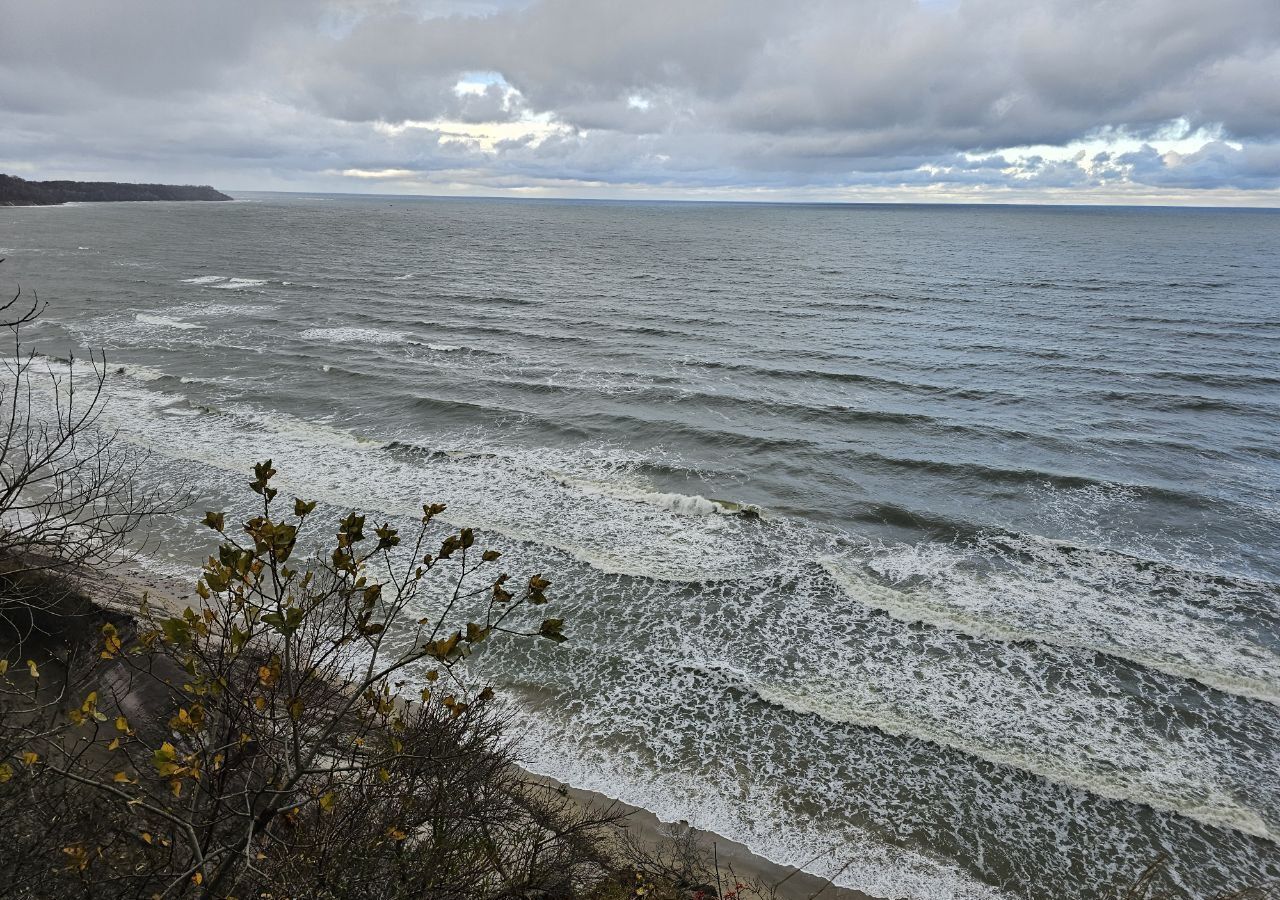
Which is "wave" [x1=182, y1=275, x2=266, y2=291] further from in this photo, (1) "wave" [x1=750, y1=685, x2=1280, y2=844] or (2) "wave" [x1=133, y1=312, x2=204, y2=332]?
(1) "wave" [x1=750, y1=685, x2=1280, y2=844]

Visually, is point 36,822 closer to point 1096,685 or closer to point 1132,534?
point 1096,685

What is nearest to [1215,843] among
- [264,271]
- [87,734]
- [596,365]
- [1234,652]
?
[1234,652]

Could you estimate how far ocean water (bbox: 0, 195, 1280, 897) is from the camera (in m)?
9.41

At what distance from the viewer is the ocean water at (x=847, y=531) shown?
941 cm

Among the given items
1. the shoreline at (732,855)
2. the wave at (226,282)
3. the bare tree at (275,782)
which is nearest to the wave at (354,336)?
the wave at (226,282)

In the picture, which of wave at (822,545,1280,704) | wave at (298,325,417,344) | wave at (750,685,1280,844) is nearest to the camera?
wave at (750,685,1280,844)

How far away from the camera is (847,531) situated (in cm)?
1636

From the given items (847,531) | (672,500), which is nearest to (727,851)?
(847,531)

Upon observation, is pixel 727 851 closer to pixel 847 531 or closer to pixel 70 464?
pixel 847 531

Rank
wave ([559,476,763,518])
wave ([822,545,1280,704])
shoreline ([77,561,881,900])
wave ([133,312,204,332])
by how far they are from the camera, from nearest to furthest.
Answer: shoreline ([77,561,881,900]) < wave ([822,545,1280,704]) < wave ([559,476,763,518]) < wave ([133,312,204,332])

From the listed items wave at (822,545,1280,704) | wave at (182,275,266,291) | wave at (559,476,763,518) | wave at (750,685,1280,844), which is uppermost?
wave at (182,275,266,291)

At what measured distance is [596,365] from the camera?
2923 centimetres

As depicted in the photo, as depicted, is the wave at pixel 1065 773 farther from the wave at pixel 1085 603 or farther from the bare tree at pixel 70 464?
the bare tree at pixel 70 464

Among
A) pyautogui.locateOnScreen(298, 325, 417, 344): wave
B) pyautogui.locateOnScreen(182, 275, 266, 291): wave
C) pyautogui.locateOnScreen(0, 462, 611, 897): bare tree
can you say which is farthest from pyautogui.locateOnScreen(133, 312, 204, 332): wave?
pyautogui.locateOnScreen(0, 462, 611, 897): bare tree
